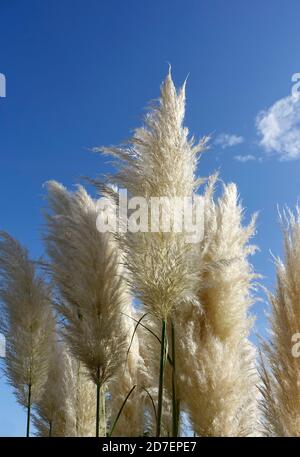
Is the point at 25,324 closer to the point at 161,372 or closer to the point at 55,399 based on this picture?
the point at 55,399

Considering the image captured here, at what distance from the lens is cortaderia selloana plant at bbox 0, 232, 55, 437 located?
3928 millimetres

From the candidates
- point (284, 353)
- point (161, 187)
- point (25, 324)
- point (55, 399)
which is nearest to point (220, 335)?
point (284, 353)

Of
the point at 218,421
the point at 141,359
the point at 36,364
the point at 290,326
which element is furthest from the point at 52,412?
the point at 290,326

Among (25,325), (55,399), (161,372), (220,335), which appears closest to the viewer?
(161,372)

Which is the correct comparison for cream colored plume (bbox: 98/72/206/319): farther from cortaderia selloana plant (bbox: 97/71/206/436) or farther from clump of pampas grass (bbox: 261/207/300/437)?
clump of pampas grass (bbox: 261/207/300/437)

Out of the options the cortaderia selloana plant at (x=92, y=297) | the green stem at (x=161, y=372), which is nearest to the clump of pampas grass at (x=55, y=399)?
the cortaderia selloana plant at (x=92, y=297)

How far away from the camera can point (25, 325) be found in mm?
3926

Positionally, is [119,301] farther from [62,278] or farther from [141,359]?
[141,359]

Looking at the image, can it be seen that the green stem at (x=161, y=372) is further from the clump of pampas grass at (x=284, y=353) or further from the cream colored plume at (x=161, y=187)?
the clump of pampas grass at (x=284, y=353)

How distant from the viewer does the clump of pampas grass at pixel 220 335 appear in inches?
113

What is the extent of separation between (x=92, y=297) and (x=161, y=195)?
777 millimetres

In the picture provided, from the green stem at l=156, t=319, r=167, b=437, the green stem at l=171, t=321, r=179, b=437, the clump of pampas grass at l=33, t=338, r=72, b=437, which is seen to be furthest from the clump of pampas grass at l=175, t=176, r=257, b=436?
the clump of pampas grass at l=33, t=338, r=72, b=437

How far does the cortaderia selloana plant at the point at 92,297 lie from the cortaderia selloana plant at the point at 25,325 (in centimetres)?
61
